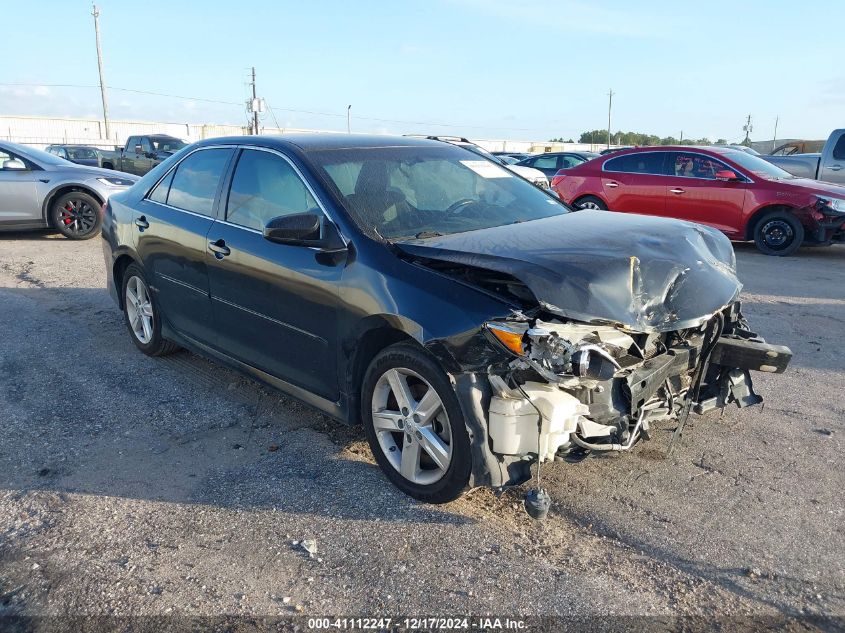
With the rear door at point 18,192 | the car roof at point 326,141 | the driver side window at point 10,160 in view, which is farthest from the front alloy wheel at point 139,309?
the driver side window at point 10,160

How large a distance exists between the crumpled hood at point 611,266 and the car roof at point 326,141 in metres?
1.06

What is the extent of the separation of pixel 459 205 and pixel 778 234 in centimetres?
801

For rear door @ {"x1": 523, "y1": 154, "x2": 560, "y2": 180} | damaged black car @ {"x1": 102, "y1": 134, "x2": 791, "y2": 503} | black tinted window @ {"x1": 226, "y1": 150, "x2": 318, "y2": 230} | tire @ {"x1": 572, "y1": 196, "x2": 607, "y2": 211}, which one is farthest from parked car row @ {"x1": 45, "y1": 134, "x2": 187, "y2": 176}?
damaged black car @ {"x1": 102, "y1": 134, "x2": 791, "y2": 503}

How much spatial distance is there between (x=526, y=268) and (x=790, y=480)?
1837 millimetres

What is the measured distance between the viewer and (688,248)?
11.7ft

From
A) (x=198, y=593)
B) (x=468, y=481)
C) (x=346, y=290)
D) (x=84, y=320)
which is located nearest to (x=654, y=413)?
(x=468, y=481)

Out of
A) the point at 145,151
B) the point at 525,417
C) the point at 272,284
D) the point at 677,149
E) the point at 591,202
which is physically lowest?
the point at 525,417

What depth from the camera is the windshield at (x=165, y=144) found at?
2255 cm

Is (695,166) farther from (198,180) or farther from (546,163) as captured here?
(546,163)

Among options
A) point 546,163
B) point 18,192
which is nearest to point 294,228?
point 18,192

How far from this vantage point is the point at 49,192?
10.7 metres

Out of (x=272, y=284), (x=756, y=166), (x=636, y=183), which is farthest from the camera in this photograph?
(x=636, y=183)

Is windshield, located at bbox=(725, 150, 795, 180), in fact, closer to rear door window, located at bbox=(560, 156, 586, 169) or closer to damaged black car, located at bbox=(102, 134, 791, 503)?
damaged black car, located at bbox=(102, 134, 791, 503)

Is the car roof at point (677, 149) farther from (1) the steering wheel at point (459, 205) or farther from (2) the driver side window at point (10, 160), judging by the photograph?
(2) the driver side window at point (10, 160)
